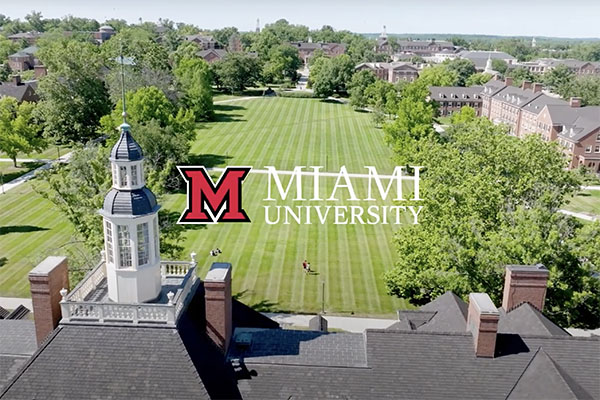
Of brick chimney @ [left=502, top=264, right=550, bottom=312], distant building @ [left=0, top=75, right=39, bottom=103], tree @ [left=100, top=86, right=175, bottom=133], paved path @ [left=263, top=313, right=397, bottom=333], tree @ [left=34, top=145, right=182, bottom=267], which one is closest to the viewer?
brick chimney @ [left=502, top=264, right=550, bottom=312]

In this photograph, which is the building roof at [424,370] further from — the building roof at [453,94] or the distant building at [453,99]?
the building roof at [453,94]

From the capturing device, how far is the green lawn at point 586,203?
54759 mm

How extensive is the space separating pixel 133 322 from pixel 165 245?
1218cm

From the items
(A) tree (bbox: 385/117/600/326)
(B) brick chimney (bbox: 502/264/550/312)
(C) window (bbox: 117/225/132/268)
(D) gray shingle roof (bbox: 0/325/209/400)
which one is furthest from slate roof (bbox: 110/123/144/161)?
(A) tree (bbox: 385/117/600/326)

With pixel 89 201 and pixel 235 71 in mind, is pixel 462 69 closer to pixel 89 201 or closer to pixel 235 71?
pixel 235 71

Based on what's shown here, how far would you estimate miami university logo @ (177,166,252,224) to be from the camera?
47750mm

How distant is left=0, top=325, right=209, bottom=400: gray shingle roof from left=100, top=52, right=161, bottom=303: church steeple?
1.47 meters

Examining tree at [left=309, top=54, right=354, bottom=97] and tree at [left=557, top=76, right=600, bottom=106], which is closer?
tree at [left=557, top=76, right=600, bottom=106]

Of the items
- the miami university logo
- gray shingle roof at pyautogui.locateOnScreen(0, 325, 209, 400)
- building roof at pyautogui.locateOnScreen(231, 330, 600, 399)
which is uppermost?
gray shingle roof at pyautogui.locateOnScreen(0, 325, 209, 400)

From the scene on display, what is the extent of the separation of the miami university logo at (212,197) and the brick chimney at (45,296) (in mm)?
27535

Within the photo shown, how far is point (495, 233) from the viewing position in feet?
86.7

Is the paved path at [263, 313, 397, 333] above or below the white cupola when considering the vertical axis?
below

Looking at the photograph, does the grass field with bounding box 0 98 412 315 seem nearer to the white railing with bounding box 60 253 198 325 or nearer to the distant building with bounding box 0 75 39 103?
the white railing with bounding box 60 253 198 325

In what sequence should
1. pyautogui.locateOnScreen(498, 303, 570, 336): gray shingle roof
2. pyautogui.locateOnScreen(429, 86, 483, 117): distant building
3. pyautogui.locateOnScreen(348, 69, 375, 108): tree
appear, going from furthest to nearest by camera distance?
pyautogui.locateOnScreen(429, 86, 483, 117): distant building < pyautogui.locateOnScreen(348, 69, 375, 108): tree < pyautogui.locateOnScreen(498, 303, 570, 336): gray shingle roof
